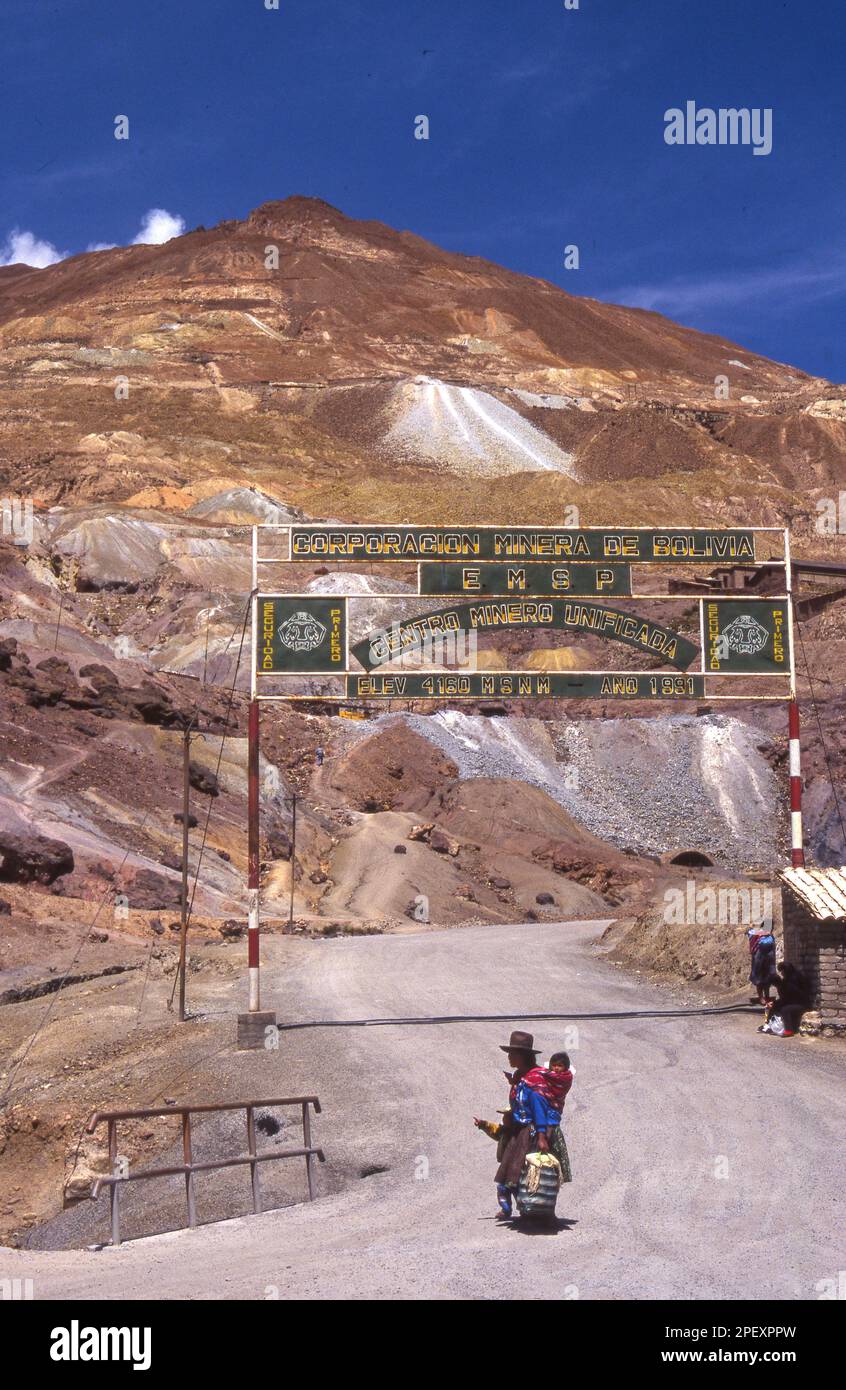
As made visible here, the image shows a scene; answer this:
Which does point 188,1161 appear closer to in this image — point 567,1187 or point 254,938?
point 567,1187

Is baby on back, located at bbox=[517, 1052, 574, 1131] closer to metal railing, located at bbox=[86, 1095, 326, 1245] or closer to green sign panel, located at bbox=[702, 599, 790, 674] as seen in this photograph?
metal railing, located at bbox=[86, 1095, 326, 1245]

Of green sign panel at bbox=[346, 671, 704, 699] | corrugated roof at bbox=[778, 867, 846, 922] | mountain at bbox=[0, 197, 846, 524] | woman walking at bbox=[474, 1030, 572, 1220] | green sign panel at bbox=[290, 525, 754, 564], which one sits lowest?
woman walking at bbox=[474, 1030, 572, 1220]

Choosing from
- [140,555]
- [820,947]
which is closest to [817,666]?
[140,555]

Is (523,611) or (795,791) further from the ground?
(523,611)

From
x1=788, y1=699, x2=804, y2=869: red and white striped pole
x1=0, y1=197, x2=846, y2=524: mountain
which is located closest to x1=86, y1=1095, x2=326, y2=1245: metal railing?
x1=788, y1=699, x2=804, y2=869: red and white striped pole

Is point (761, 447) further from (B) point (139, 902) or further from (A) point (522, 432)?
(B) point (139, 902)

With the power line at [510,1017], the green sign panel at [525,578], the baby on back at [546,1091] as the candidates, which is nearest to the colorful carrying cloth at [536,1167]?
the baby on back at [546,1091]

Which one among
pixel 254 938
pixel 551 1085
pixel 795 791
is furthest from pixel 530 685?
pixel 551 1085
